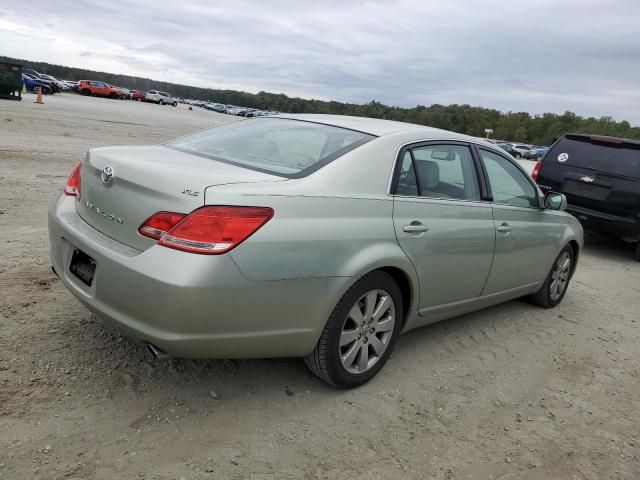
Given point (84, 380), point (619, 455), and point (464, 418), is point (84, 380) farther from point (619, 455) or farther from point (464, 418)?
point (619, 455)

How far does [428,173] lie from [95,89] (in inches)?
2537

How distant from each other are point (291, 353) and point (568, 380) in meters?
2.12

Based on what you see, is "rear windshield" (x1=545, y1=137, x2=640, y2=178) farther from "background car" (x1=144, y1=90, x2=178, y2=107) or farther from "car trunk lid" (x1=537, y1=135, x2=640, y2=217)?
"background car" (x1=144, y1=90, x2=178, y2=107)

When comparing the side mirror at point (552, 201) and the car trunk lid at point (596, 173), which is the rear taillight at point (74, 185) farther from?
the car trunk lid at point (596, 173)

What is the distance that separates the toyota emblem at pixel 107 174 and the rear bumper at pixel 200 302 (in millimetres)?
288

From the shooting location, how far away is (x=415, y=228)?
3434mm

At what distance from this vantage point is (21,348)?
10.9 feet

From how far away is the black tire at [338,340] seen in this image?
307 cm

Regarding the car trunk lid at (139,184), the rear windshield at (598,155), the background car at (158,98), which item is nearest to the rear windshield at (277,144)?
the car trunk lid at (139,184)

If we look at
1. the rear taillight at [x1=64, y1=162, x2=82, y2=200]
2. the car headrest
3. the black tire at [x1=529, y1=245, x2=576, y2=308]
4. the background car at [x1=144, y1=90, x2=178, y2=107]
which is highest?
the background car at [x1=144, y1=90, x2=178, y2=107]

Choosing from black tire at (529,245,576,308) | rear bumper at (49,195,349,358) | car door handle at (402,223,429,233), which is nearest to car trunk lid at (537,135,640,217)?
black tire at (529,245,576,308)

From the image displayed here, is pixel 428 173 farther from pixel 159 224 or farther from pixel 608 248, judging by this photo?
pixel 608 248

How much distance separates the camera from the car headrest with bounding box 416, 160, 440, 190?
364cm

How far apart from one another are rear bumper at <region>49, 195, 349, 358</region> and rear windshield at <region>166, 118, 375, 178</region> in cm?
67
